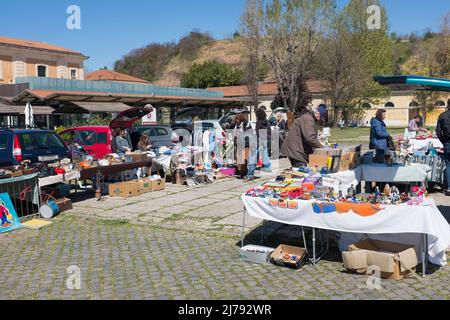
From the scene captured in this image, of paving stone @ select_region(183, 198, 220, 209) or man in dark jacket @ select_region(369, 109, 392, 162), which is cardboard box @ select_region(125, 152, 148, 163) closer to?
paving stone @ select_region(183, 198, 220, 209)

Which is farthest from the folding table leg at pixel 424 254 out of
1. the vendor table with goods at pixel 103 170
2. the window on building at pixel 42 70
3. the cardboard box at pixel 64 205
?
the window on building at pixel 42 70

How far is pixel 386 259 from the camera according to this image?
5.09 m

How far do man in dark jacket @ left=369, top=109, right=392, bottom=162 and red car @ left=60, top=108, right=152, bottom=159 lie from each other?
6954 mm

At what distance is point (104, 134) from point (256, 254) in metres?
9.99

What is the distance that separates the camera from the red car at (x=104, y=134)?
44.2 ft

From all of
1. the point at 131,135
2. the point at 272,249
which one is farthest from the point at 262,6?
the point at 272,249

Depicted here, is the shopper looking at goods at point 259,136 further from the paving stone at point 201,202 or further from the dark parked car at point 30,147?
the dark parked car at point 30,147

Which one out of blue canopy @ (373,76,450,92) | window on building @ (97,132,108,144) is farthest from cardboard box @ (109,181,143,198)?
blue canopy @ (373,76,450,92)

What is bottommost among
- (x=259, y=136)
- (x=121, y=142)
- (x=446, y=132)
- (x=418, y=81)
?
(x=121, y=142)

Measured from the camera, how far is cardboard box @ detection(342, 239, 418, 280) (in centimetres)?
509

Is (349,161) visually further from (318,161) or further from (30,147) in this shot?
(30,147)

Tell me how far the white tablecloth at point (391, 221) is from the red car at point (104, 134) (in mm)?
8618

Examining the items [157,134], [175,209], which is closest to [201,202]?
[175,209]
